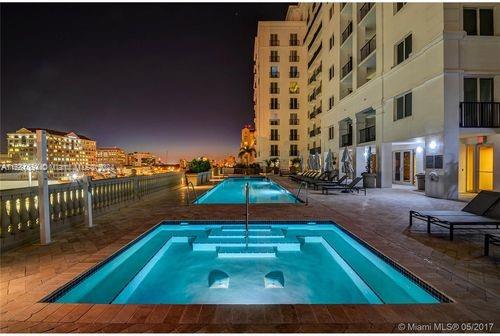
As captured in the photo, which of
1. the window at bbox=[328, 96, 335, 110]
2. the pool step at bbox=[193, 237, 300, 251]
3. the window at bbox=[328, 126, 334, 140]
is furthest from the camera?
the window at bbox=[328, 126, 334, 140]

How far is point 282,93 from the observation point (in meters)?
46.9

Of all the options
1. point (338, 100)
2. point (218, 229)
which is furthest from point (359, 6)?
point (218, 229)

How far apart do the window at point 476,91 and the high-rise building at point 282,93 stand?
34084 millimetres

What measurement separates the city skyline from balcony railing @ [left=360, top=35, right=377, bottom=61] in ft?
31.0

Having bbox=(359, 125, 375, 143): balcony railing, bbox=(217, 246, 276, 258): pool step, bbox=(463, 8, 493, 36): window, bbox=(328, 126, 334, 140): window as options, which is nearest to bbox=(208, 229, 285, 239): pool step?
bbox=(217, 246, 276, 258): pool step

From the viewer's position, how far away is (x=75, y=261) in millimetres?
4180

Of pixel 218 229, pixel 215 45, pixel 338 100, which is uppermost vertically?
pixel 215 45

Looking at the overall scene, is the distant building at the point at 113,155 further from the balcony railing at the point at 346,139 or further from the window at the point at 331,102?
the balcony railing at the point at 346,139

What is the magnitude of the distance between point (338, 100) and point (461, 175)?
1290cm

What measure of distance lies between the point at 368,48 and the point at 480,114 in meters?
10.2

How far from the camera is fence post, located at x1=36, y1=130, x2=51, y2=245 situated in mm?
4992

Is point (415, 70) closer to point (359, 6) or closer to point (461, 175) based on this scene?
point (461, 175)

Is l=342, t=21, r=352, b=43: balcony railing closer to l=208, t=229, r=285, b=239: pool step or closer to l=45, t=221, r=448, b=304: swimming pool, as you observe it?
l=45, t=221, r=448, b=304: swimming pool

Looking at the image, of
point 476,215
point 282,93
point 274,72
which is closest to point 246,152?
point 282,93
